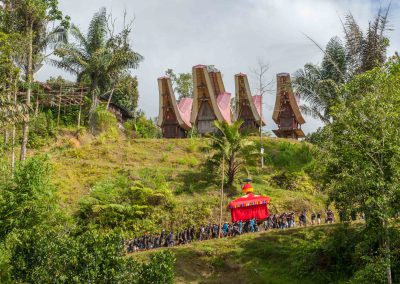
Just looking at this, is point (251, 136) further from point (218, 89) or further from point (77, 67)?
point (77, 67)

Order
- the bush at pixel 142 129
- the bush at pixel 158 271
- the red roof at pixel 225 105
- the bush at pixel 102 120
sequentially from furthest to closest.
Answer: the bush at pixel 142 129 → the red roof at pixel 225 105 → the bush at pixel 102 120 → the bush at pixel 158 271

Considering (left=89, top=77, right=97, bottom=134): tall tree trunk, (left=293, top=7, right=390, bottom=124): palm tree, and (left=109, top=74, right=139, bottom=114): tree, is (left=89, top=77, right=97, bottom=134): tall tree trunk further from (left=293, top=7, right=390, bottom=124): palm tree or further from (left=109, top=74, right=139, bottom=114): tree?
(left=293, top=7, right=390, bottom=124): palm tree

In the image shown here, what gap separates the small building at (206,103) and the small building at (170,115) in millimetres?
1140

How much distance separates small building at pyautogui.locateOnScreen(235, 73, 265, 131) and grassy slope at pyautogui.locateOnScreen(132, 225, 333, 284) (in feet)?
65.0

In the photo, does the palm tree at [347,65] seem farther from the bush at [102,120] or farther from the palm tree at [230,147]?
the bush at [102,120]

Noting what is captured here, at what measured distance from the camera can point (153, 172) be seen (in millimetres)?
31094

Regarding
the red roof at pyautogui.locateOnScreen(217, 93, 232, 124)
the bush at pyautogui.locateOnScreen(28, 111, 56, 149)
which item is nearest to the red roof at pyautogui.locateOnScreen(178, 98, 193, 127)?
the red roof at pyautogui.locateOnScreen(217, 93, 232, 124)

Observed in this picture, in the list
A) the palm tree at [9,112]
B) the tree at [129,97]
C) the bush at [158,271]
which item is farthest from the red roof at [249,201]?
the tree at [129,97]

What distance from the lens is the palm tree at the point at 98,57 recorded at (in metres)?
38.2

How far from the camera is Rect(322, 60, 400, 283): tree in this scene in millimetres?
13844

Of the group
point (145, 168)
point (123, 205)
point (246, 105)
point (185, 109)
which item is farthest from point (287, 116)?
point (123, 205)

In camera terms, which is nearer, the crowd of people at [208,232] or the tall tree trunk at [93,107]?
the crowd of people at [208,232]

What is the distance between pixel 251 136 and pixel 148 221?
15551 millimetres

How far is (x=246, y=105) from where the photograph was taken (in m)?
42.1
